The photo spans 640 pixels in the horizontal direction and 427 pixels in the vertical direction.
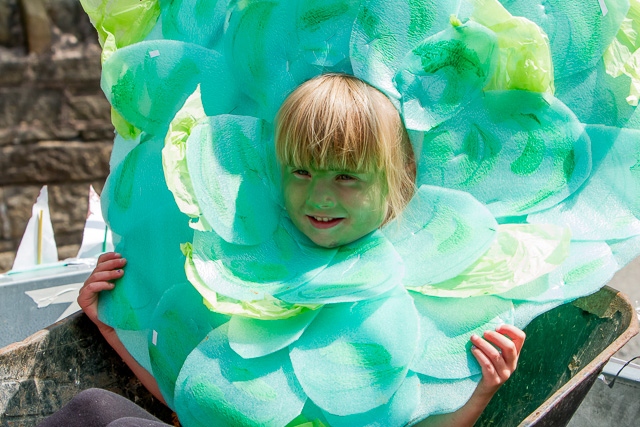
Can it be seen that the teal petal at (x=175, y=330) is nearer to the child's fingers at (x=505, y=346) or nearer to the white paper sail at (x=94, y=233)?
the child's fingers at (x=505, y=346)

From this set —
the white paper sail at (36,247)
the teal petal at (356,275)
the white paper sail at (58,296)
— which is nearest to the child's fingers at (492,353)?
the teal petal at (356,275)

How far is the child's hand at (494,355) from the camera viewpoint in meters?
0.73

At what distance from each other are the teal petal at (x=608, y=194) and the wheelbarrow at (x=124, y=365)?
0.28 feet

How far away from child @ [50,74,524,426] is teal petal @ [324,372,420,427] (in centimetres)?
4

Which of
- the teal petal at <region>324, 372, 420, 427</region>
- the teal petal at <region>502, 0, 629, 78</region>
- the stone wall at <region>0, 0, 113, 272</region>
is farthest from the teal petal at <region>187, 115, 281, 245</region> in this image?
the stone wall at <region>0, 0, 113, 272</region>

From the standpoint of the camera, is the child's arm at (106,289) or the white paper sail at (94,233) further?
the white paper sail at (94,233)

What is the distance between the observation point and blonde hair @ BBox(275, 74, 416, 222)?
2.46 ft

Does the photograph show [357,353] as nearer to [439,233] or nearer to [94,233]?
[439,233]

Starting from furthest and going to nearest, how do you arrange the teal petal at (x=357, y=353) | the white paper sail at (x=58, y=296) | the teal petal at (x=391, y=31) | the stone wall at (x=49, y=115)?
the stone wall at (x=49, y=115)
the white paper sail at (x=58, y=296)
the teal petal at (x=391, y=31)
the teal petal at (x=357, y=353)

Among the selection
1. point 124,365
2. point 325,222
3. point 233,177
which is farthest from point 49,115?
point 325,222

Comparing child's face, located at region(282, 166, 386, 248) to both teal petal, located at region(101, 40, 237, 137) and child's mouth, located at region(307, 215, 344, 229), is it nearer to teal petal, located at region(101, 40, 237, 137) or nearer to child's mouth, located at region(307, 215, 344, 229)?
child's mouth, located at region(307, 215, 344, 229)

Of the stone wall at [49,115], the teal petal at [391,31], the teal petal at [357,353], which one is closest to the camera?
the teal petal at [357,353]

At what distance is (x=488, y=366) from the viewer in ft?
2.39

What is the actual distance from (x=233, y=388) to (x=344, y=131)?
281 mm
